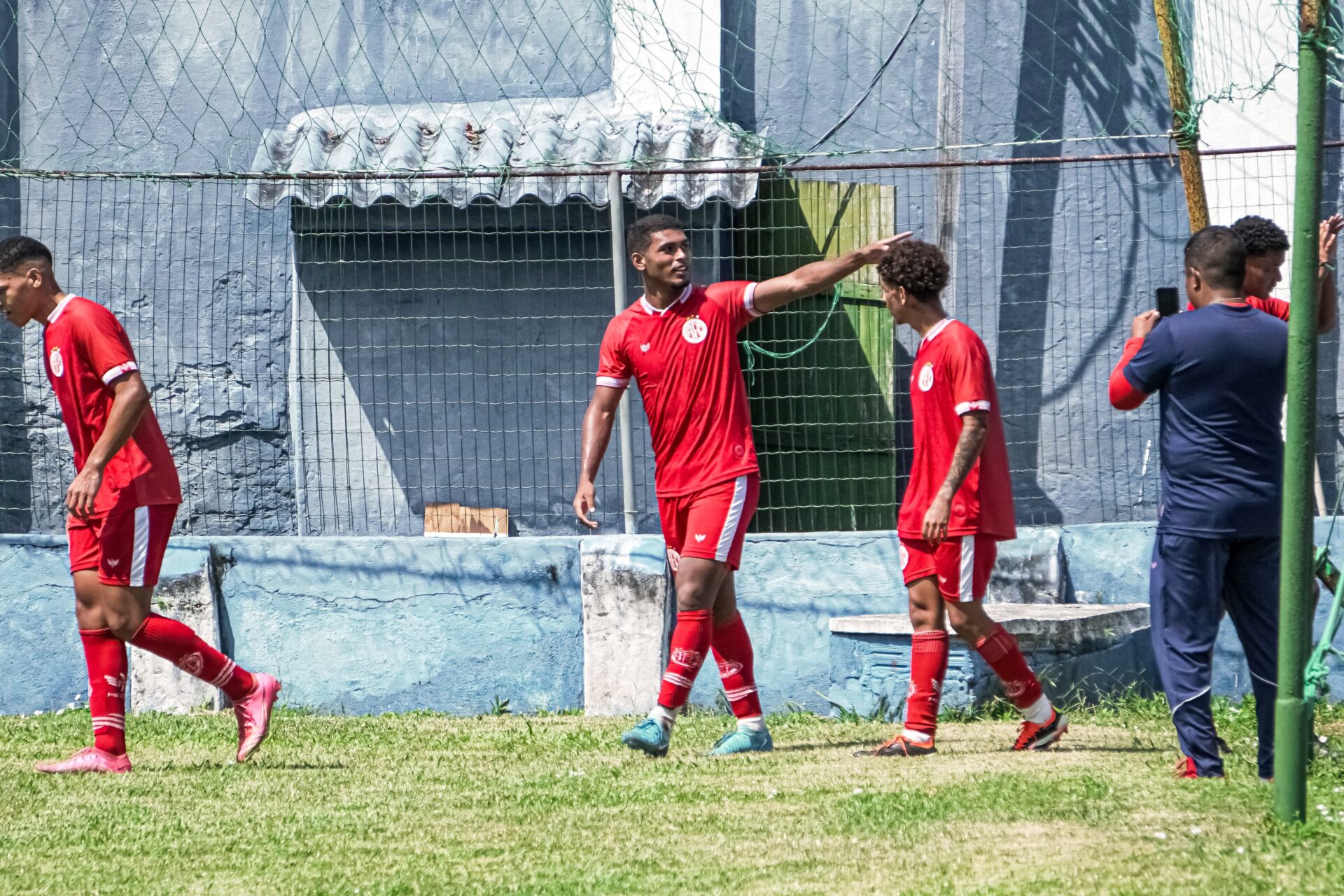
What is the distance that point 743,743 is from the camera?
19.9 ft

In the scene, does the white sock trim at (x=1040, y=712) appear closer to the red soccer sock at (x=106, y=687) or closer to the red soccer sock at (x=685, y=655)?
the red soccer sock at (x=685, y=655)

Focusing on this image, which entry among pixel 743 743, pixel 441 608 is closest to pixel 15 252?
pixel 441 608

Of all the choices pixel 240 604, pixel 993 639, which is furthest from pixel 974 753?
pixel 240 604

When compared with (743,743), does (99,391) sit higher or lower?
higher

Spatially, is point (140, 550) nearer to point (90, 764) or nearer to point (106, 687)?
point (106, 687)

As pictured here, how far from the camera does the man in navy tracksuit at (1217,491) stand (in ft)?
15.9

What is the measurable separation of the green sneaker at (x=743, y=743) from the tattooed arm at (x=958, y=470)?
1.12 meters

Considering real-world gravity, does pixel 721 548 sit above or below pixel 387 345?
below

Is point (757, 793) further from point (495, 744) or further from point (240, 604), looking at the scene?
point (240, 604)

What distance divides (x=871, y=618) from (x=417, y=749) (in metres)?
2.15

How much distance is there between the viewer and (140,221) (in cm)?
881

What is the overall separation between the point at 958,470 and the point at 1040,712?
1044 millimetres

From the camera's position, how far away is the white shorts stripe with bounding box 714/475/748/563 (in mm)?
5938

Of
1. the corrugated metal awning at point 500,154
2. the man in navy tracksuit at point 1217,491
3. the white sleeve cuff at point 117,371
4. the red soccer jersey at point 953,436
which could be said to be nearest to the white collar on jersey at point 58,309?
the white sleeve cuff at point 117,371
